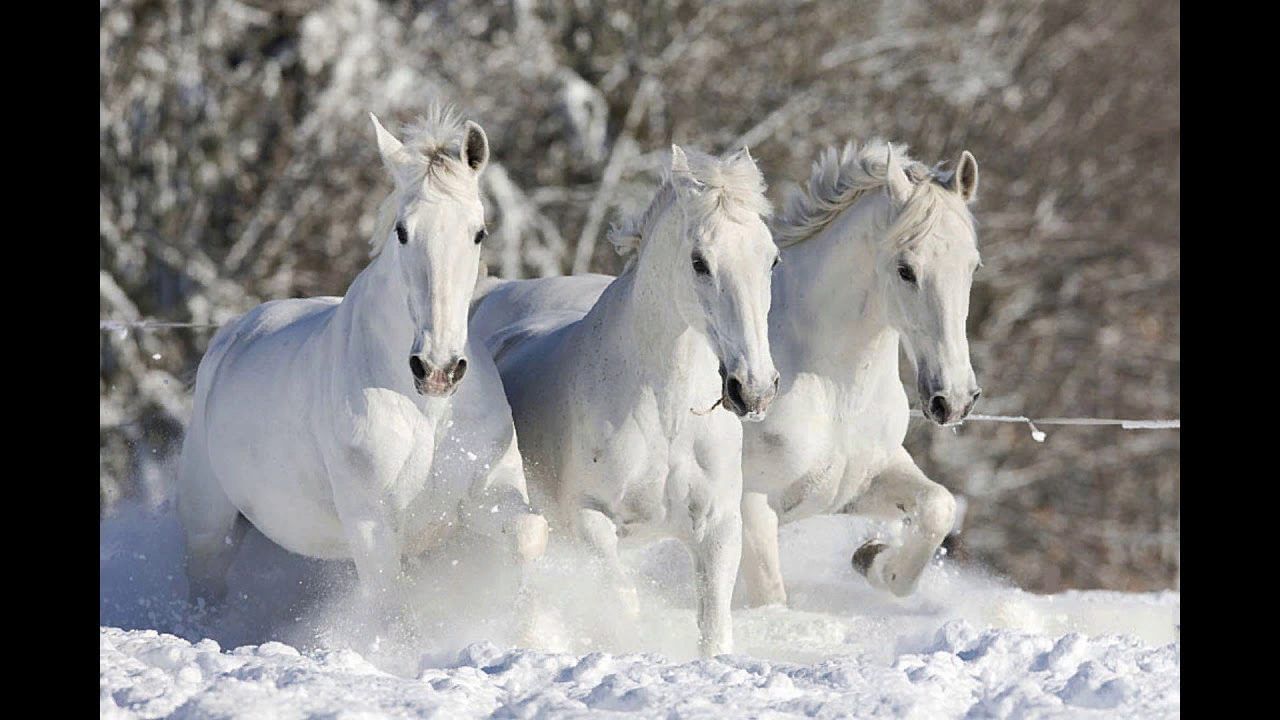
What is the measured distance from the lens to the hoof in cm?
655

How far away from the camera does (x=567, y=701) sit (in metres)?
4.55

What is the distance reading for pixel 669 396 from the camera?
532cm

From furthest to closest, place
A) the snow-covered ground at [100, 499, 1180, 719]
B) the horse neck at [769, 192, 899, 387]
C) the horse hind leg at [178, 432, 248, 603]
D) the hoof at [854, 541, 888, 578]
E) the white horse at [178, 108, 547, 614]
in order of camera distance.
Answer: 1. the hoof at [854, 541, 888, 578]
2. the horse hind leg at [178, 432, 248, 603]
3. the horse neck at [769, 192, 899, 387]
4. the white horse at [178, 108, 547, 614]
5. the snow-covered ground at [100, 499, 1180, 719]

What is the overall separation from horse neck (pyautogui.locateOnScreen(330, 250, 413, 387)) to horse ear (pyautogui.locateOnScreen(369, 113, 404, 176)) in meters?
0.23

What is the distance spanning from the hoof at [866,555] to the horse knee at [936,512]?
372 millimetres

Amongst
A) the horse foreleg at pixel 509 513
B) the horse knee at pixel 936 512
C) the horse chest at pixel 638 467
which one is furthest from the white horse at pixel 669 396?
the horse knee at pixel 936 512

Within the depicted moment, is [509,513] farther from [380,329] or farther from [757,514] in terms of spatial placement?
[757,514]

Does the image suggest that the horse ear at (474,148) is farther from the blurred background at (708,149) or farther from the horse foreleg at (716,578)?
the blurred background at (708,149)

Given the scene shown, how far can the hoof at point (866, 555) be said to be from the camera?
258 inches

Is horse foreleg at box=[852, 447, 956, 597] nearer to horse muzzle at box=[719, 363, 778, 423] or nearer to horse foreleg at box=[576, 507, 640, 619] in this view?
horse foreleg at box=[576, 507, 640, 619]

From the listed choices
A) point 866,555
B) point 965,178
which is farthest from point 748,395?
point 866,555

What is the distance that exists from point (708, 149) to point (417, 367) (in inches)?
417

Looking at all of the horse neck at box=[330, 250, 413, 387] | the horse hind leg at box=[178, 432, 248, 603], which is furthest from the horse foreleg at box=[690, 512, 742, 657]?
the horse hind leg at box=[178, 432, 248, 603]
